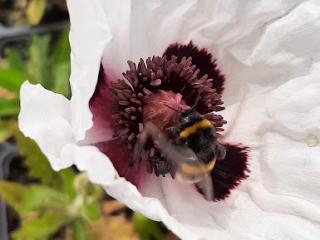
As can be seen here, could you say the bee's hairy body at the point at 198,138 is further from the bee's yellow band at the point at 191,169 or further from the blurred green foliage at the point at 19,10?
the blurred green foliage at the point at 19,10

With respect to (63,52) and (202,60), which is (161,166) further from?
(63,52)

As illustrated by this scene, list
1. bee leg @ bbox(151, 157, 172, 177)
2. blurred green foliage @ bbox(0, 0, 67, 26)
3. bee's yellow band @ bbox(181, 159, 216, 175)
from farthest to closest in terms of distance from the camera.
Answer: blurred green foliage @ bbox(0, 0, 67, 26)
bee leg @ bbox(151, 157, 172, 177)
bee's yellow band @ bbox(181, 159, 216, 175)

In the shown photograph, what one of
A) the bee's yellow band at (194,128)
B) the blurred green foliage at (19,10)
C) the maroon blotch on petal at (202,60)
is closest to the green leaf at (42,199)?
the maroon blotch on petal at (202,60)

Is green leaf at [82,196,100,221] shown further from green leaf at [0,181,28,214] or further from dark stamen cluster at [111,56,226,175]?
dark stamen cluster at [111,56,226,175]

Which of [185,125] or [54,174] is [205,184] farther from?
[54,174]

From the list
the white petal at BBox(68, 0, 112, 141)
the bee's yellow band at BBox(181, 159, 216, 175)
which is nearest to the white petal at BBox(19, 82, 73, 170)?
the white petal at BBox(68, 0, 112, 141)

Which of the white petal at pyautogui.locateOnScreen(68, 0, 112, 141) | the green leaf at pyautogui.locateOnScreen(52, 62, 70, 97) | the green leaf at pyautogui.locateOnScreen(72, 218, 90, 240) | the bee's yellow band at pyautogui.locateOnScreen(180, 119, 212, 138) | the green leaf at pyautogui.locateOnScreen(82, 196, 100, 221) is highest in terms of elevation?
the white petal at pyautogui.locateOnScreen(68, 0, 112, 141)

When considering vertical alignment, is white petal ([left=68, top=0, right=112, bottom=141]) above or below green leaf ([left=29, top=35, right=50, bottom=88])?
above
